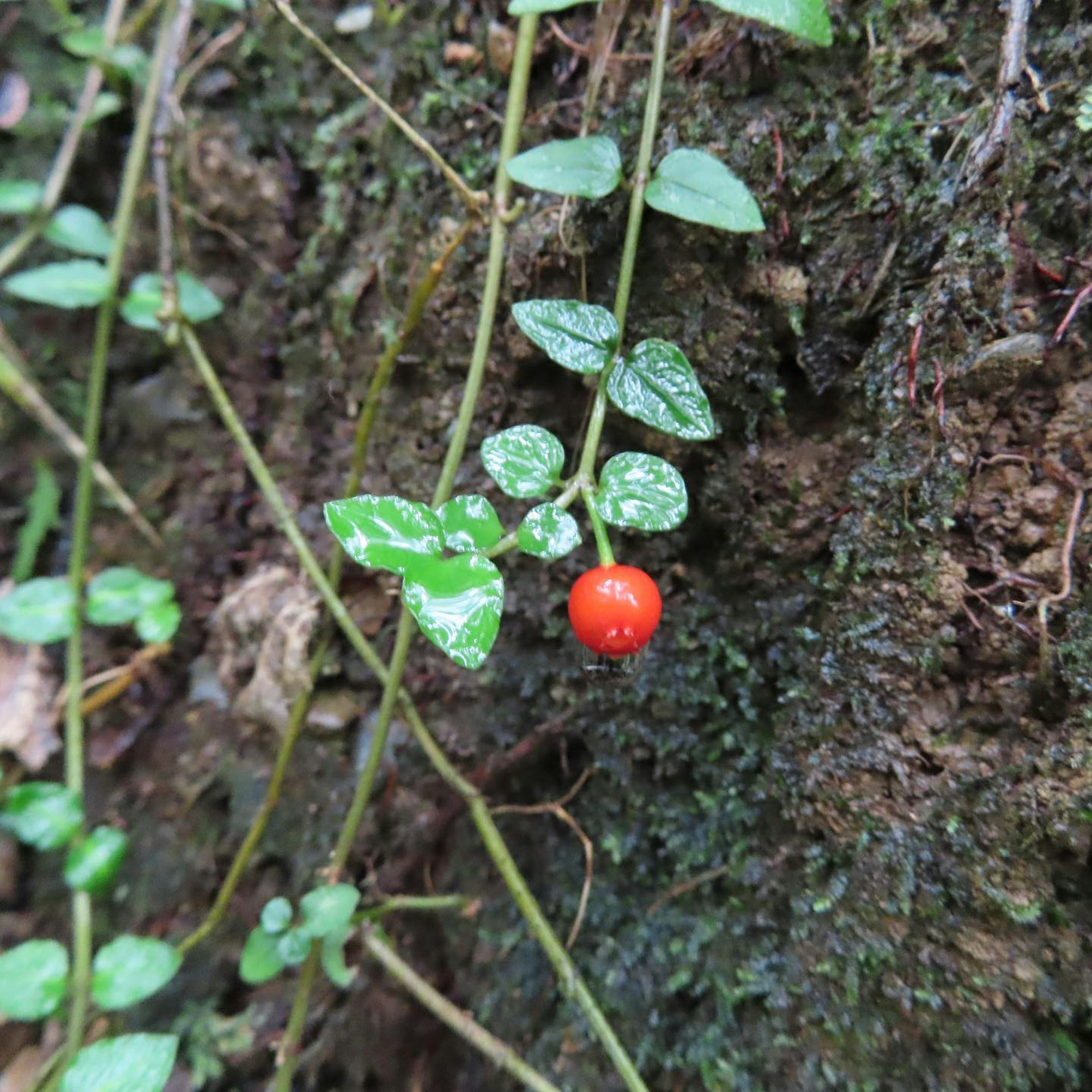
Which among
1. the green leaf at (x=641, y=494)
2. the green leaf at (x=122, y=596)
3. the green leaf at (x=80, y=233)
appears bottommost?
the green leaf at (x=122, y=596)

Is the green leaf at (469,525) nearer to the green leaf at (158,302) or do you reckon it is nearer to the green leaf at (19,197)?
the green leaf at (158,302)

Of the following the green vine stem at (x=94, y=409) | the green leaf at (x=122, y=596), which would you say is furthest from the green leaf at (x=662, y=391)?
the green vine stem at (x=94, y=409)

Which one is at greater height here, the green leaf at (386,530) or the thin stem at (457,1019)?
the green leaf at (386,530)

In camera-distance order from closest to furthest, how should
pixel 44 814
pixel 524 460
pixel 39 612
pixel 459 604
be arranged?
1. pixel 459 604
2. pixel 524 460
3. pixel 44 814
4. pixel 39 612

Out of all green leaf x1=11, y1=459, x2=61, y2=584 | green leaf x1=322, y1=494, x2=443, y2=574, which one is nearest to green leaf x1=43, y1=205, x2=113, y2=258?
green leaf x1=11, y1=459, x2=61, y2=584

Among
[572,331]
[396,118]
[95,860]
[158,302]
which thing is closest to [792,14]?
[572,331]

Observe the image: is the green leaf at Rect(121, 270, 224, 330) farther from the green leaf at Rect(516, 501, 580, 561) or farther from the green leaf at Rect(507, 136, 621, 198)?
the green leaf at Rect(516, 501, 580, 561)

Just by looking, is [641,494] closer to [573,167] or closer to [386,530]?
[386,530]
